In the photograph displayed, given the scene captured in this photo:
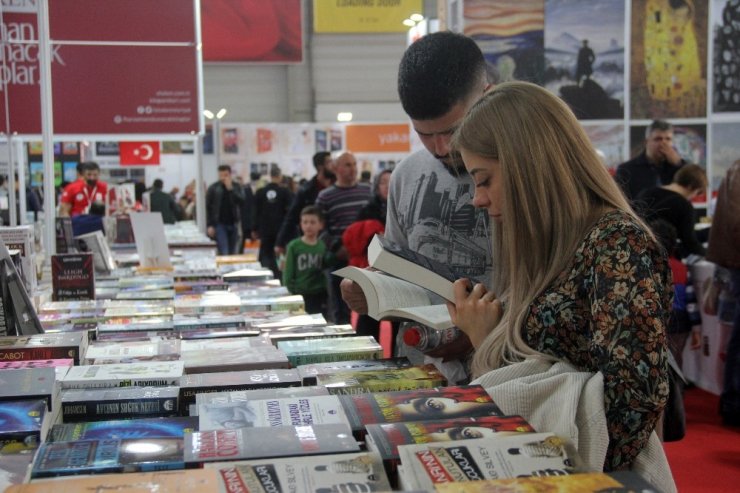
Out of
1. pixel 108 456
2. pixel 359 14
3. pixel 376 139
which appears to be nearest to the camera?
pixel 108 456

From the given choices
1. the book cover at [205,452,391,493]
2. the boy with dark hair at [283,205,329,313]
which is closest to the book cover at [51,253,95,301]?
the book cover at [205,452,391,493]

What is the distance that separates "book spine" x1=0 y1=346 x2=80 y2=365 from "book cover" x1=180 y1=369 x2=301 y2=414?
309mm

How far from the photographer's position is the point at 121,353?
1861 mm

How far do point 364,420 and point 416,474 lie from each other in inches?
8.2

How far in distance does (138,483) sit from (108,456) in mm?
120

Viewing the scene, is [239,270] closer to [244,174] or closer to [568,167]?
[568,167]

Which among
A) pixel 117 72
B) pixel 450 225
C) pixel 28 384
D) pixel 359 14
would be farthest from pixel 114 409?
pixel 359 14

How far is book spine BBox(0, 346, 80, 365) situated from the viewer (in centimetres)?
170

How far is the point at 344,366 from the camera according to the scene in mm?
1636

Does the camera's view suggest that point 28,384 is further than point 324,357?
No

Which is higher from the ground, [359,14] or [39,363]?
[359,14]

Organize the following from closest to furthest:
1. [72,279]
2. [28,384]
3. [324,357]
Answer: [28,384], [324,357], [72,279]

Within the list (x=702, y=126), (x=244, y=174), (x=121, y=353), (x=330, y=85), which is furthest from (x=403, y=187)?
(x=330, y=85)

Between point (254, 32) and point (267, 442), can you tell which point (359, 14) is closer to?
point (254, 32)
